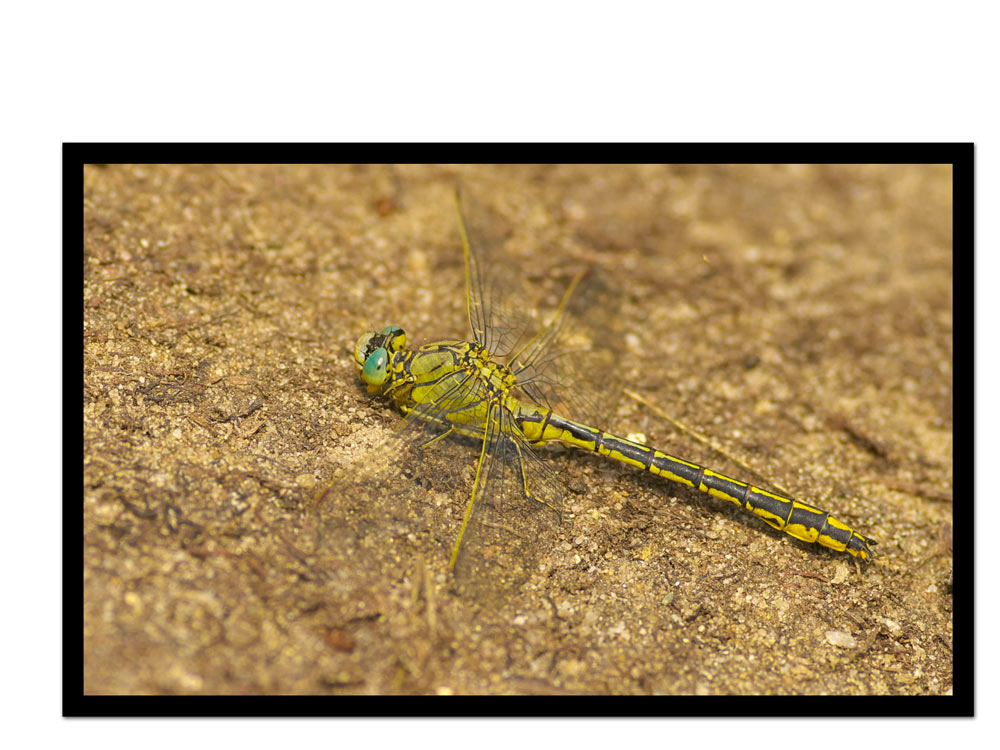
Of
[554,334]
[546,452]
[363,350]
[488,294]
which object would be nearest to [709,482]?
[546,452]

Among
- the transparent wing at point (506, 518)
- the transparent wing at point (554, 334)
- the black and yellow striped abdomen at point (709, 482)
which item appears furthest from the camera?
the transparent wing at point (554, 334)

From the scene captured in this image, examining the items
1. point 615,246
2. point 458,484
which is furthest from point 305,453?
point 615,246

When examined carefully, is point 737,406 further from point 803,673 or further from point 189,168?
point 189,168

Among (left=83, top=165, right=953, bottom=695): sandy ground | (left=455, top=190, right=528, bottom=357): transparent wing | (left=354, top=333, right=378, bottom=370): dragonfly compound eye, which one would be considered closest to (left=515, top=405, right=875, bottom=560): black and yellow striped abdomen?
(left=83, top=165, right=953, bottom=695): sandy ground

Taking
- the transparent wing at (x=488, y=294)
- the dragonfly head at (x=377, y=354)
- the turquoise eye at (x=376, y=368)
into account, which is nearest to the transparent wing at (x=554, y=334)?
the transparent wing at (x=488, y=294)

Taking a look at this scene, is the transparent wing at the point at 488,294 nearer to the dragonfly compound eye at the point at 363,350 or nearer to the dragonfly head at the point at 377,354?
the dragonfly head at the point at 377,354

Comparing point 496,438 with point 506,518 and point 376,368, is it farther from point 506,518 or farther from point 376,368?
point 376,368

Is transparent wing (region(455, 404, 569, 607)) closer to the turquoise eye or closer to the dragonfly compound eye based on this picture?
the turquoise eye
